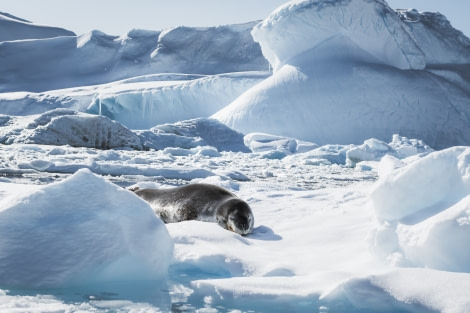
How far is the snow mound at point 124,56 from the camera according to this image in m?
36.6

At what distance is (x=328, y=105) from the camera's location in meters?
19.4

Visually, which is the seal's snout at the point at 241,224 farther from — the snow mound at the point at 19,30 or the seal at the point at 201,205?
the snow mound at the point at 19,30

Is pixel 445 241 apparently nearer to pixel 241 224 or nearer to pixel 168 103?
pixel 241 224

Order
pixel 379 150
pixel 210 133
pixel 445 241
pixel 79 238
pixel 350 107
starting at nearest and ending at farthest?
pixel 445 241 → pixel 79 238 → pixel 379 150 → pixel 210 133 → pixel 350 107

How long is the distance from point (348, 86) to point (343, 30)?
260cm

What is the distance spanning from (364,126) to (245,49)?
19376 mm

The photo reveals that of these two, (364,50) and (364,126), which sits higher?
(364,50)

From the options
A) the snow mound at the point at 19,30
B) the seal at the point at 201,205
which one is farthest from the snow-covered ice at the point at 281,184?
the snow mound at the point at 19,30

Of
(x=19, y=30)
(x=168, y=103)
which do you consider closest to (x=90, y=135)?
(x=168, y=103)

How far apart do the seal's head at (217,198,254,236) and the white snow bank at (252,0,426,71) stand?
57.6 ft

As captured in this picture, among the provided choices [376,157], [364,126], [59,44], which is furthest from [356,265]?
[59,44]

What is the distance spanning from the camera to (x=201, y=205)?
361 cm

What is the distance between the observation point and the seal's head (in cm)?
312

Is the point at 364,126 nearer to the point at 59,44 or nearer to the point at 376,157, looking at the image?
the point at 376,157
